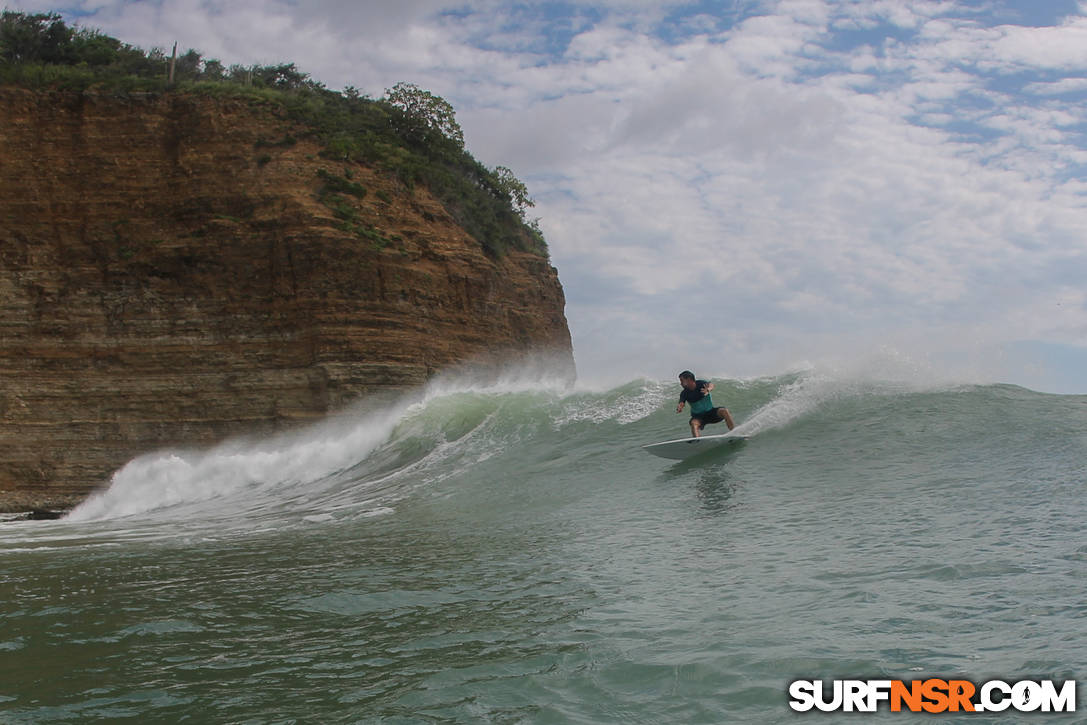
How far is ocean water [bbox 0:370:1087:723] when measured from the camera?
4055mm

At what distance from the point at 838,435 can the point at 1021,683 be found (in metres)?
8.41

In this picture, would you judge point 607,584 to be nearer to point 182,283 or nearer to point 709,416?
point 709,416

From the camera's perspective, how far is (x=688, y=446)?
12.2 m

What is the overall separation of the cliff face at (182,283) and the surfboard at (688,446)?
11.2 m

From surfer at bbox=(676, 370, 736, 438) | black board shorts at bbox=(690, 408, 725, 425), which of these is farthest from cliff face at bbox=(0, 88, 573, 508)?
black board shorts at bbox=(690, 408, 725, 425)

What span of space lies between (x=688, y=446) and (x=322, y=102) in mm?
19033

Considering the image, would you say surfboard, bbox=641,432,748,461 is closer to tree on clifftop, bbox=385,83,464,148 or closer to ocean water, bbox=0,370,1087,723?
ocean water, bbox=0,370,1087,723

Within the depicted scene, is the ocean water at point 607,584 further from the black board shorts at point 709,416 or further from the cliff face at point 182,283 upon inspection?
the cliff face at point 182,283

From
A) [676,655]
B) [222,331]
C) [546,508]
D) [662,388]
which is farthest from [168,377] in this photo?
[676,655]

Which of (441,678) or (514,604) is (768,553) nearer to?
(514,604)

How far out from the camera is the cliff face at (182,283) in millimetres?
21453

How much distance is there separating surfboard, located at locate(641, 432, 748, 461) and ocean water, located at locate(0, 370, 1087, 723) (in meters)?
0.22

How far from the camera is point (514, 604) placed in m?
5.78

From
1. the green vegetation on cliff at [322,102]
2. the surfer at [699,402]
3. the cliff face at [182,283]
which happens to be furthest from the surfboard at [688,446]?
the green vegetation on cliff at [322,102]
